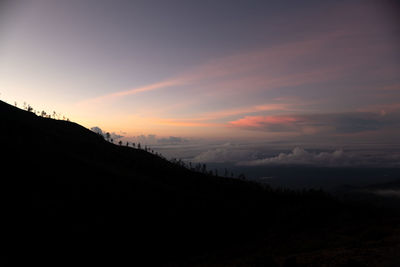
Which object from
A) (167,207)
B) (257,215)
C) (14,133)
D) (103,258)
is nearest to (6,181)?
(103,258)

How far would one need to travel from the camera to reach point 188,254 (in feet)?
200

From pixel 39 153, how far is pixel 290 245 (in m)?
101

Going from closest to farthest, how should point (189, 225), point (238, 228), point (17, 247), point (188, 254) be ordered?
1. point (17, 247)
2. point (188, 254)
3. point (189, 225)
4. point (238, 228)

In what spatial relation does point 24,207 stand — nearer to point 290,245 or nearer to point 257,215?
point 290,245

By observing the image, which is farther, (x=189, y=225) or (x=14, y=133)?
(x=14, y=133)

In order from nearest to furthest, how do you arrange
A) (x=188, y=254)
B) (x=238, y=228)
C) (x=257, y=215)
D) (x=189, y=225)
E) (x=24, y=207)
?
(x=24, y=207), (x=188, y=254), (x=189, y=225), (x=238, y=228), (x=257, y=215)

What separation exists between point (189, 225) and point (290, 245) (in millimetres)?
37867

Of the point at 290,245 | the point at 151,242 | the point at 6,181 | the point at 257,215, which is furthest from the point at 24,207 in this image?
the point at 257,215

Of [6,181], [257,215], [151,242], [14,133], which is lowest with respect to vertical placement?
[257,215]

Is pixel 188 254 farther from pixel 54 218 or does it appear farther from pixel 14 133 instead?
pixel 14 133

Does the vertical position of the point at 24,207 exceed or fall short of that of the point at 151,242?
it exceeds it

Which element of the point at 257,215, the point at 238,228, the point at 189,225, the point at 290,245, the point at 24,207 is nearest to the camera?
the point at 290,245

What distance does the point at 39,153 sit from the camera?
9275 cm

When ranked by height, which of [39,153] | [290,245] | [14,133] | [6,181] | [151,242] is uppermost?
[14,133]
